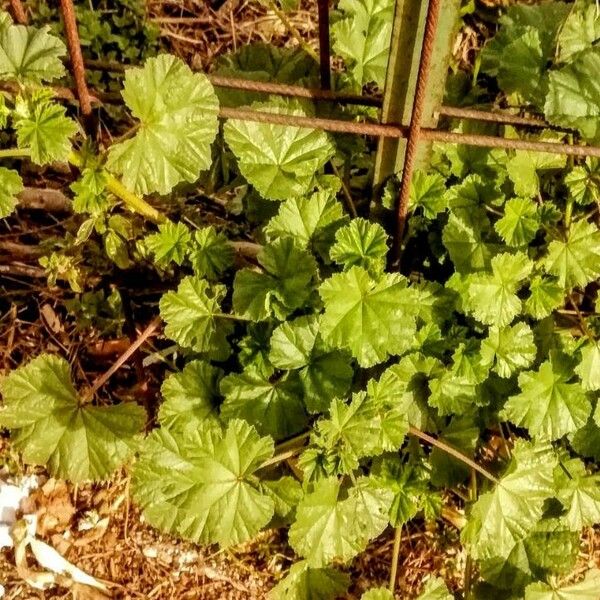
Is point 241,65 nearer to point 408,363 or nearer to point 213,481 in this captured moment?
point 408,363

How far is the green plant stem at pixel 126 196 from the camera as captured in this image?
1455 mm

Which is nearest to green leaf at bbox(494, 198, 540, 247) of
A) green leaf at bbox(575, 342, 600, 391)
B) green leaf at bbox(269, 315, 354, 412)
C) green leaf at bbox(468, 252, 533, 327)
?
green leaf at bbox(468, 252, 533, 327)

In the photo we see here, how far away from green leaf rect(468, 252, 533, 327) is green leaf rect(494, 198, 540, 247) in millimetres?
29

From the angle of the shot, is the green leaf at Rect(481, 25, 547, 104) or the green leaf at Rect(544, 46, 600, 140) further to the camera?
the green leaf at Rect(481, 25, 547, 104)

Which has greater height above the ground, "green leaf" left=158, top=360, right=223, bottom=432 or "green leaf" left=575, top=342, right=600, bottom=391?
"green leaf" left=575, top=342, right=600, bottom=391

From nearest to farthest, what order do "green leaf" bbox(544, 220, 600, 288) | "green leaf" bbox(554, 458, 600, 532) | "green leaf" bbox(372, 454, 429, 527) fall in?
"green leaf" bbox(544, 220, 600, 288), "green leaf" bbox(372, 454, 429, 527), "green leaf" bbox(554, 458, 600, 532)

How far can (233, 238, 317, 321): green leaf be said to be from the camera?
1.54 metres

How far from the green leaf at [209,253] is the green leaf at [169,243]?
20 mm

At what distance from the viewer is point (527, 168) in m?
1.63

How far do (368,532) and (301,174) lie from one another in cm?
69

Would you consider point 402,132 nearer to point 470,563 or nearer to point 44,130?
point 44,130

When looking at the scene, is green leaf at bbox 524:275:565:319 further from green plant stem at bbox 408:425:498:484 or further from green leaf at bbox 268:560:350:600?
green leaf at bbox 268:560:350:600

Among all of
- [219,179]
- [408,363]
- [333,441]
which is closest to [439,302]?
[408,363]

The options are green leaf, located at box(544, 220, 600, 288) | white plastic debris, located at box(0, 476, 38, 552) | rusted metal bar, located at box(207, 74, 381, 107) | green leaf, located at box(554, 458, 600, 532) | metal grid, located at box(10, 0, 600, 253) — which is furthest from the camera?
white plastic debris, located at box(0, 476, 38, 552)
